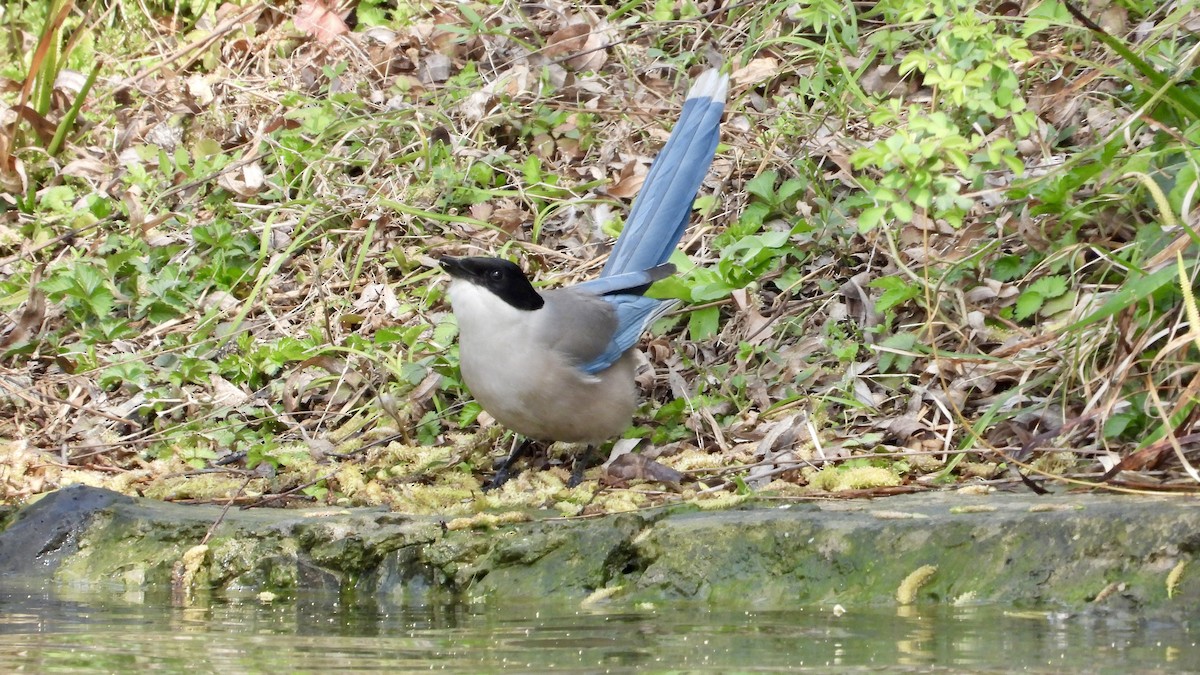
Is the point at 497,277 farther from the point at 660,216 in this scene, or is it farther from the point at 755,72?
the point at 755,72

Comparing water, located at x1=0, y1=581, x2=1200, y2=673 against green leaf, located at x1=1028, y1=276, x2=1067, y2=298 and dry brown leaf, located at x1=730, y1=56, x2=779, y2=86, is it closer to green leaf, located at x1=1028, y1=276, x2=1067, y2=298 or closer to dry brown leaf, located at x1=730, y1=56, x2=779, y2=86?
green leaf, located at x1=1028, y1=276, x2=1067, y2=298

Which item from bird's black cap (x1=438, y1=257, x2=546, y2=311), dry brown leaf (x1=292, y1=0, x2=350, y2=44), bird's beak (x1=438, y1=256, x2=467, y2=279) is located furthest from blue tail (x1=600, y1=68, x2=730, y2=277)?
dry brown leaf (x1=292, y1=0, x2=350, y2=44)

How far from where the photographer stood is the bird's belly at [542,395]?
16.7 ft

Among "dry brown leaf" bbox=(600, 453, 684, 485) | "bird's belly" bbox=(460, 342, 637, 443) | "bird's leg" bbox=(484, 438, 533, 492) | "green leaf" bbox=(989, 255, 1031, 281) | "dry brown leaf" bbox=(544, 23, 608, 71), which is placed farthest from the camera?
"dry brown leaf" bbox=(544, 23, 608, 71)

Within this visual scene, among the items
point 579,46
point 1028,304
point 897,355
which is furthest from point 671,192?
point 579,46

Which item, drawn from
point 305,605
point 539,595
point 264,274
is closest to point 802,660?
point 539,595

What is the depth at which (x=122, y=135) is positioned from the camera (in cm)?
871

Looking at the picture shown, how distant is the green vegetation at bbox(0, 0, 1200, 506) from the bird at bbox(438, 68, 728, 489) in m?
0.22

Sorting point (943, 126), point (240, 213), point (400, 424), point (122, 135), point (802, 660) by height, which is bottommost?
point (802, 660)

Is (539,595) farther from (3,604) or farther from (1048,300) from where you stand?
(1048,300)

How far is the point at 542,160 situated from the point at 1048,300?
3.08 meters

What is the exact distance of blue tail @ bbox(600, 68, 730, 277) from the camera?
591 centimetres

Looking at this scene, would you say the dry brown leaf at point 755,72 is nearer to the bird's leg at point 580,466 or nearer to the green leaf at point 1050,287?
the green leaf at point 1050,287

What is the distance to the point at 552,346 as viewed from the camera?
5.23 m
